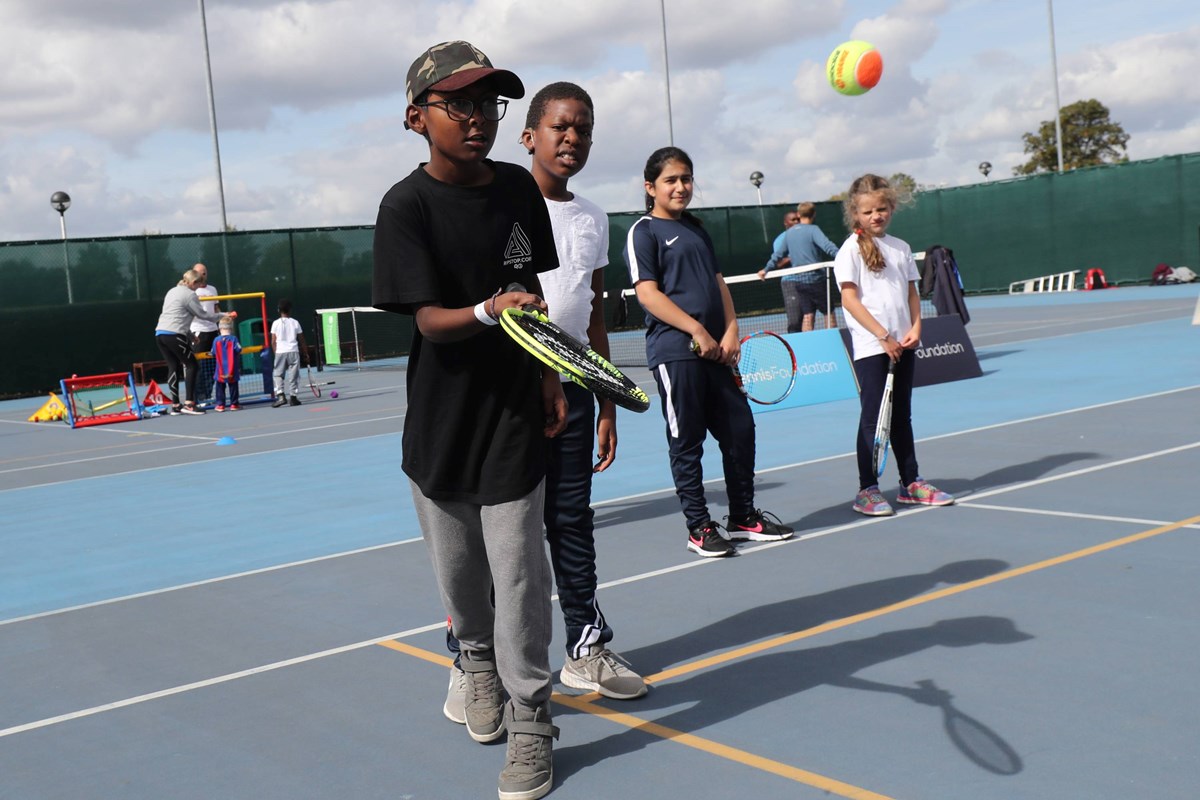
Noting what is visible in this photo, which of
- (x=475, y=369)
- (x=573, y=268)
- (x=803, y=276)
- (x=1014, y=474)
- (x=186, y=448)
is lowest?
(x=1014, y=474)

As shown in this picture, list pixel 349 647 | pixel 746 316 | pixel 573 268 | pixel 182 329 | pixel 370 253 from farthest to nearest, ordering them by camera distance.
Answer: pixel 746 316 < pixel 370 253 < pixel 182 329 < pixel 349 647 < pixel 573 268

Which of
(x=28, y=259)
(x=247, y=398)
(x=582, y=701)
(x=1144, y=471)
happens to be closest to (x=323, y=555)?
(x=582, y=701)

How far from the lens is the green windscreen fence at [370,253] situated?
71.1ft

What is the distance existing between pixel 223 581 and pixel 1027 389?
25.4ft

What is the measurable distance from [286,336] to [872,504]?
35.8ft

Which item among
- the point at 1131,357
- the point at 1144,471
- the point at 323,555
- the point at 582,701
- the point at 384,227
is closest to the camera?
the point at 384,227

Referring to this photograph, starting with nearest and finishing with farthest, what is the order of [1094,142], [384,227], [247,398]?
[384,227] < [247,398] < [1094,142]

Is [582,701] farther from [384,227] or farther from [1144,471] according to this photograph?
[1144,471]

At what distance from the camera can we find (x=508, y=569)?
305 centimetres

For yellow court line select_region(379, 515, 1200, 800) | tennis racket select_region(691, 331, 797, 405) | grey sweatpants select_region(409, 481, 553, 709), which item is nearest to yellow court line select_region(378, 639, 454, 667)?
yellow court line select_region(379, 515, 1200, 800)

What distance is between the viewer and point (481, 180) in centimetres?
307

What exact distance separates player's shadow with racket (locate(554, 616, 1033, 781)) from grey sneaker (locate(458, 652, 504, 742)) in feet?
0.65

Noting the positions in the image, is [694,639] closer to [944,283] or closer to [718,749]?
[718,749]

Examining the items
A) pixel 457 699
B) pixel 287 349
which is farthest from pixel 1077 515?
pixel 287 349
